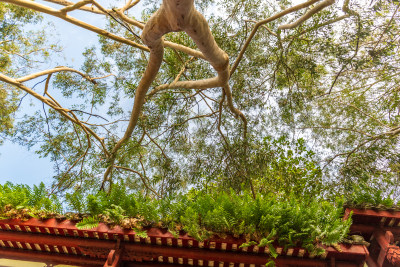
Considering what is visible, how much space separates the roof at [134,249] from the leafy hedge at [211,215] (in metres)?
0.10

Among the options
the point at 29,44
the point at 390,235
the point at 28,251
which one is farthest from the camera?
the point at 29,44

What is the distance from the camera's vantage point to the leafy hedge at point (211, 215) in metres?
3.13

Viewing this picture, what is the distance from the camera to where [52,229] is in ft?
11.3

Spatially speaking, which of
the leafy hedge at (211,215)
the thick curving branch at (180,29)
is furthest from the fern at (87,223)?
the thick curving branch at (180,29)

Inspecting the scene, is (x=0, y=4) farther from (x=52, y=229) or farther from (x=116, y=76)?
(x=52, y=229)

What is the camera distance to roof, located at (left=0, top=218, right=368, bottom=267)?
3.23m

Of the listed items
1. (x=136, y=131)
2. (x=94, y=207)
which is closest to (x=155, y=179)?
(x=136, y=131)

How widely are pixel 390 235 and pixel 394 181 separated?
2.99 metres

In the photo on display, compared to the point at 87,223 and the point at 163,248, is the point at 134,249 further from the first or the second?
the point at 87,223

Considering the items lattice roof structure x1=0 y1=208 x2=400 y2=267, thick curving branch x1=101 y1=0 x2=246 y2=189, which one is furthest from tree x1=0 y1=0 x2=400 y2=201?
lattice roof structure x1=0 y1=208 x2=400 y2=267

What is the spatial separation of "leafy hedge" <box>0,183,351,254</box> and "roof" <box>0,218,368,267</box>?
10 cm

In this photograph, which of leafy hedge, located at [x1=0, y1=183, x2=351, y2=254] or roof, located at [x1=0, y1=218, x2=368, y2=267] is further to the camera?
roof, located at [x1=0, y1=218, x2=368, y2=267]

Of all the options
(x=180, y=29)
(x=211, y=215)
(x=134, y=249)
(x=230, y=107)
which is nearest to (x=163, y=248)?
(x=134, y=249)

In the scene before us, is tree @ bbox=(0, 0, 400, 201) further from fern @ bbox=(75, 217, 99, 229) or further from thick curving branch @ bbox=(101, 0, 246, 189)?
fern @ bbox=(75, 217, 99, 229)
